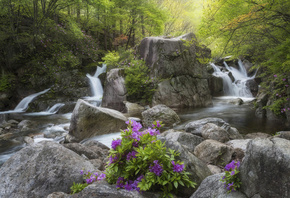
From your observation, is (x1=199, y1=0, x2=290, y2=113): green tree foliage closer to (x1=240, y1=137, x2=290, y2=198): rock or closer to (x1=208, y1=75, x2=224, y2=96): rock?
(x1=240, y1=137, x2=290, y2=198): rock

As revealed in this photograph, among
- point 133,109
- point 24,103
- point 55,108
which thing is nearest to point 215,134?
point 133,109

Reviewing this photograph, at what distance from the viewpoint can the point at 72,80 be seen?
51.8 ft

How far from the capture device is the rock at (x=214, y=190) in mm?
1988

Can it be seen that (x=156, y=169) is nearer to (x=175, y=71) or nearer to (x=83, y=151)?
(x=83, y=151)

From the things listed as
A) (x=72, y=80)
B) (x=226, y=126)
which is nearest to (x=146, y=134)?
(x=226, y=126)

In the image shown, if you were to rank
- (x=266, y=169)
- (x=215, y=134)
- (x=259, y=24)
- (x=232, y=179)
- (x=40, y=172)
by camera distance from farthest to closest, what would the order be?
(x=259, y=24), (x=215, y=134), (x=40, y=172), (x=232, y=179), (x=266, y=169)

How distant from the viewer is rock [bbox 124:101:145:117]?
1129 centimetres

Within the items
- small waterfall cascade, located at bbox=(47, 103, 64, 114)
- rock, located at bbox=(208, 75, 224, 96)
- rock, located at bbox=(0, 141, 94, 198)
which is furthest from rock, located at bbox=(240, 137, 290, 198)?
rock, located at bbox=(208, 75, 224, 96)

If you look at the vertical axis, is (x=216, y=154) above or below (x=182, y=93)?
below

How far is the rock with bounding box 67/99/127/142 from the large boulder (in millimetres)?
5475

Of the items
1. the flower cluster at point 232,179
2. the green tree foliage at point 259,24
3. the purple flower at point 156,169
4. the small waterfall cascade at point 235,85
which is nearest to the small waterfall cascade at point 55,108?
the green tree foliage at point 259,24

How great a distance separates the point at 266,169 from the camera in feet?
5.95

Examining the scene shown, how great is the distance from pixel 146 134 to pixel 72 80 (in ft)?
48.3

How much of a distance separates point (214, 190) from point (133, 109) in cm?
988
